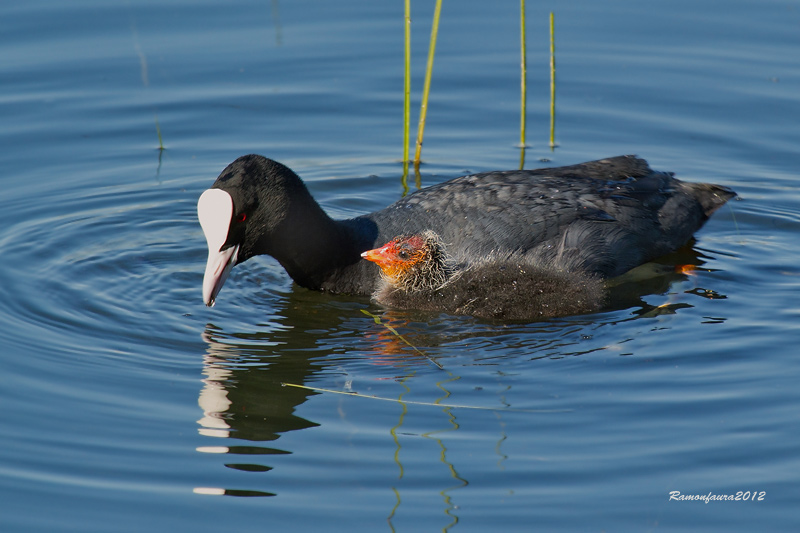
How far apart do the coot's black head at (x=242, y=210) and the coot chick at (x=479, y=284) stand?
515mm

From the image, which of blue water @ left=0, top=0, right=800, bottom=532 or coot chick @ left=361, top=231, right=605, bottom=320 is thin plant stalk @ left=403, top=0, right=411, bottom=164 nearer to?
blue water @ left=0, top=0, right=800, bottom=532

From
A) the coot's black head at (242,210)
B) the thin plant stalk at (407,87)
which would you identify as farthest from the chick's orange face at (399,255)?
the thin plant stalk at (407,87)

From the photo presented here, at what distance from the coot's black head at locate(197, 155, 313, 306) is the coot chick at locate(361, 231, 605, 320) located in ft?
1.69

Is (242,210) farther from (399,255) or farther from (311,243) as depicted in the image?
(399,255)

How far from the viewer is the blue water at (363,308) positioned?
13.0 feet

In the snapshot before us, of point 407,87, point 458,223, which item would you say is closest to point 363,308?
point 458,223

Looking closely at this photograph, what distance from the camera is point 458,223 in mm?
5625

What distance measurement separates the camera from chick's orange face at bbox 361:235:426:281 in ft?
17.6

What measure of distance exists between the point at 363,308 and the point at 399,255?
441 mm

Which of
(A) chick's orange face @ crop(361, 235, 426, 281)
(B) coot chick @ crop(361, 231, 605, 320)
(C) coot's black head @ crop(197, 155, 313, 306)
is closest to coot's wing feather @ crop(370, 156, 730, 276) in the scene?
(B) coot chick @ crop(361, 231, 605, 320)

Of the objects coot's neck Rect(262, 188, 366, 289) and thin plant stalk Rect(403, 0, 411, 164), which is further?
thin plant stalk Rect(403, 0, 411, 164)

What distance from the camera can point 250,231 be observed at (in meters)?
5.44

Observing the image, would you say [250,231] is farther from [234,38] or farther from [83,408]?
[234,38]

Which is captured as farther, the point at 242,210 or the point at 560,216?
the point at 560,216
